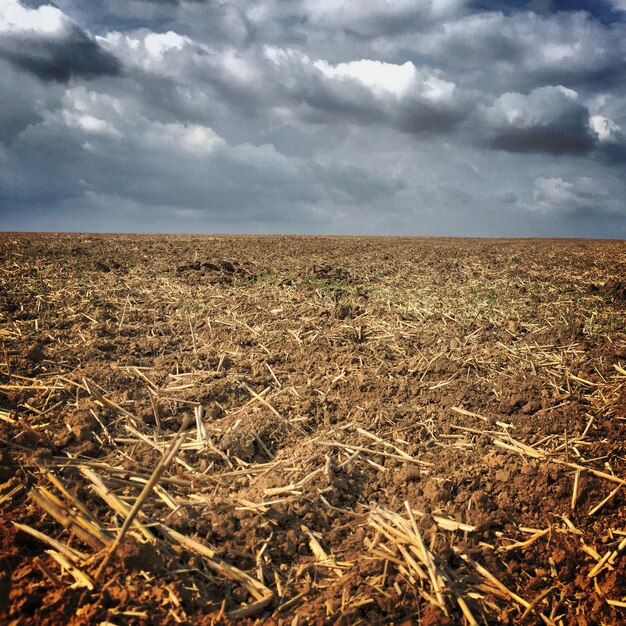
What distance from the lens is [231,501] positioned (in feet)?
10.1

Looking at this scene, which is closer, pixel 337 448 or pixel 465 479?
pixel 465 479

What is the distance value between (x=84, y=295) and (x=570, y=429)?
650 centimetres

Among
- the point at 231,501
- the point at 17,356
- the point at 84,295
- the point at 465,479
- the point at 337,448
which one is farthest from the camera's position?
the point at 84,295

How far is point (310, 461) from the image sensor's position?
11.5 ft

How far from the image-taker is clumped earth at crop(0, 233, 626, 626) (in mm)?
2479

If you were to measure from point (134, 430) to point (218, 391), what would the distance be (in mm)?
862

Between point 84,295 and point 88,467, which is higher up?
point 84,295

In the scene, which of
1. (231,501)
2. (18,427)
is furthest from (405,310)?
(18,427)

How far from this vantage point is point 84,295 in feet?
24.0

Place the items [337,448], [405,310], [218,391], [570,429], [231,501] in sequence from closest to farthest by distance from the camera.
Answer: [231,501], [337,448], [570,429], [218,391], [405,310]

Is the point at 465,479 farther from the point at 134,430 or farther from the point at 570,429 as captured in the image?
the point at 134,430

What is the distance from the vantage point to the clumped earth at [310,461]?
2.48 m

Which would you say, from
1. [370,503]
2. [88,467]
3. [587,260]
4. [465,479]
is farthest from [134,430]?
[587,260]

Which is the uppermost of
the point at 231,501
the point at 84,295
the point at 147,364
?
the point at 84,295
